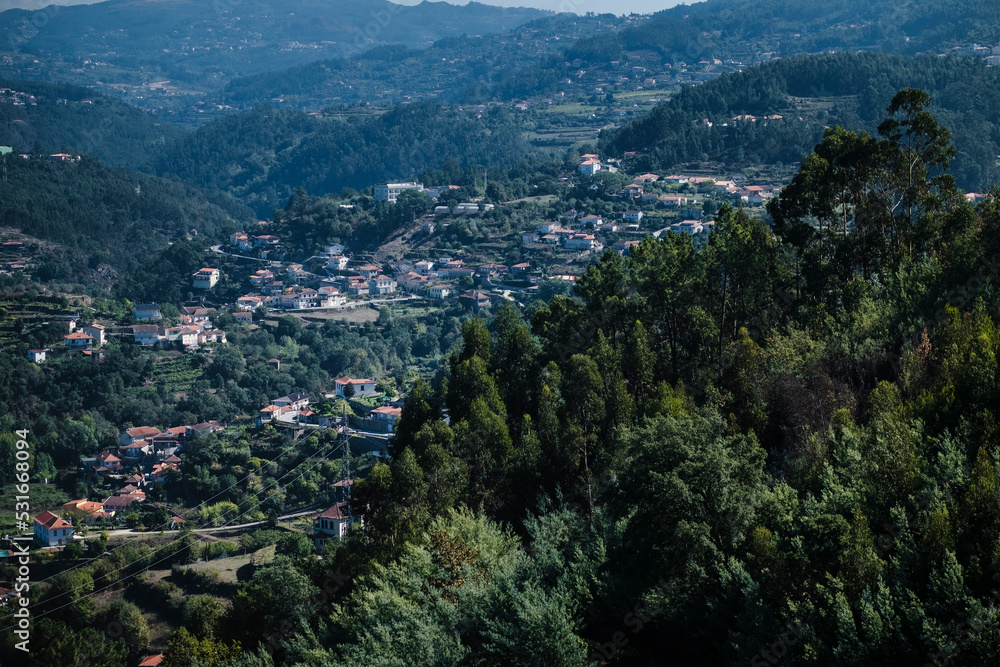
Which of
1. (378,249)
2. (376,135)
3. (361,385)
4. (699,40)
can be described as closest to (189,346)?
(361,385)

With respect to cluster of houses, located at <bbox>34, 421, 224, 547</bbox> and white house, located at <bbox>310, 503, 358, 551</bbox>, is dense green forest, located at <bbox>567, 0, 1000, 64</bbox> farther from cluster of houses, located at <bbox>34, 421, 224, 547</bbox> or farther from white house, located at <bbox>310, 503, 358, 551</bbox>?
Answer: white house, located at <bbox>310, 503, 358, 551</bbox>

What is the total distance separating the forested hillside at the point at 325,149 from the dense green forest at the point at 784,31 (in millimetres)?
25126

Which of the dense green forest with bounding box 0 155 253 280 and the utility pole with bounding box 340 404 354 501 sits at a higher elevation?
the dense green forest with bounding box 0 155 253 280

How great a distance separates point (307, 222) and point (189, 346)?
2117cm

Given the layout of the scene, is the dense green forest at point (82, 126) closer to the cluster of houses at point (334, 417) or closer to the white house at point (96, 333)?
the white house at point (96, 333)

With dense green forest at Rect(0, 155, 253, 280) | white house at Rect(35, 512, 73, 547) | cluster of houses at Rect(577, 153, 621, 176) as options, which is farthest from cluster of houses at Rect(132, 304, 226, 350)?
cluster of houses at Rect(577, 153, 621, 176)

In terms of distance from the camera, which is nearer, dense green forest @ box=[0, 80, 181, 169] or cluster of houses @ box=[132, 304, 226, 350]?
cluster of houses @ box=[132, 304, 226, 350]

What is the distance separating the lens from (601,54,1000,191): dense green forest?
195 feet

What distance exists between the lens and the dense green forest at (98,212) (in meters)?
66.8

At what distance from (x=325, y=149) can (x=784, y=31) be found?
57.5m

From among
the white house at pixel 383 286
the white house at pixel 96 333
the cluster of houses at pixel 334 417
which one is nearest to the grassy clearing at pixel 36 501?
the cluster of houses at pixel 334 417

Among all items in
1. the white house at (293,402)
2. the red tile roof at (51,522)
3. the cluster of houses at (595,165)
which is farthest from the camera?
the cluster of houses at (595,165)

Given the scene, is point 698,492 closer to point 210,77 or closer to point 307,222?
point 307,222

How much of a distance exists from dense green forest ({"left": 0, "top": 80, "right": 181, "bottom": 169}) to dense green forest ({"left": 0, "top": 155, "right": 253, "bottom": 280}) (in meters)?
21.0
